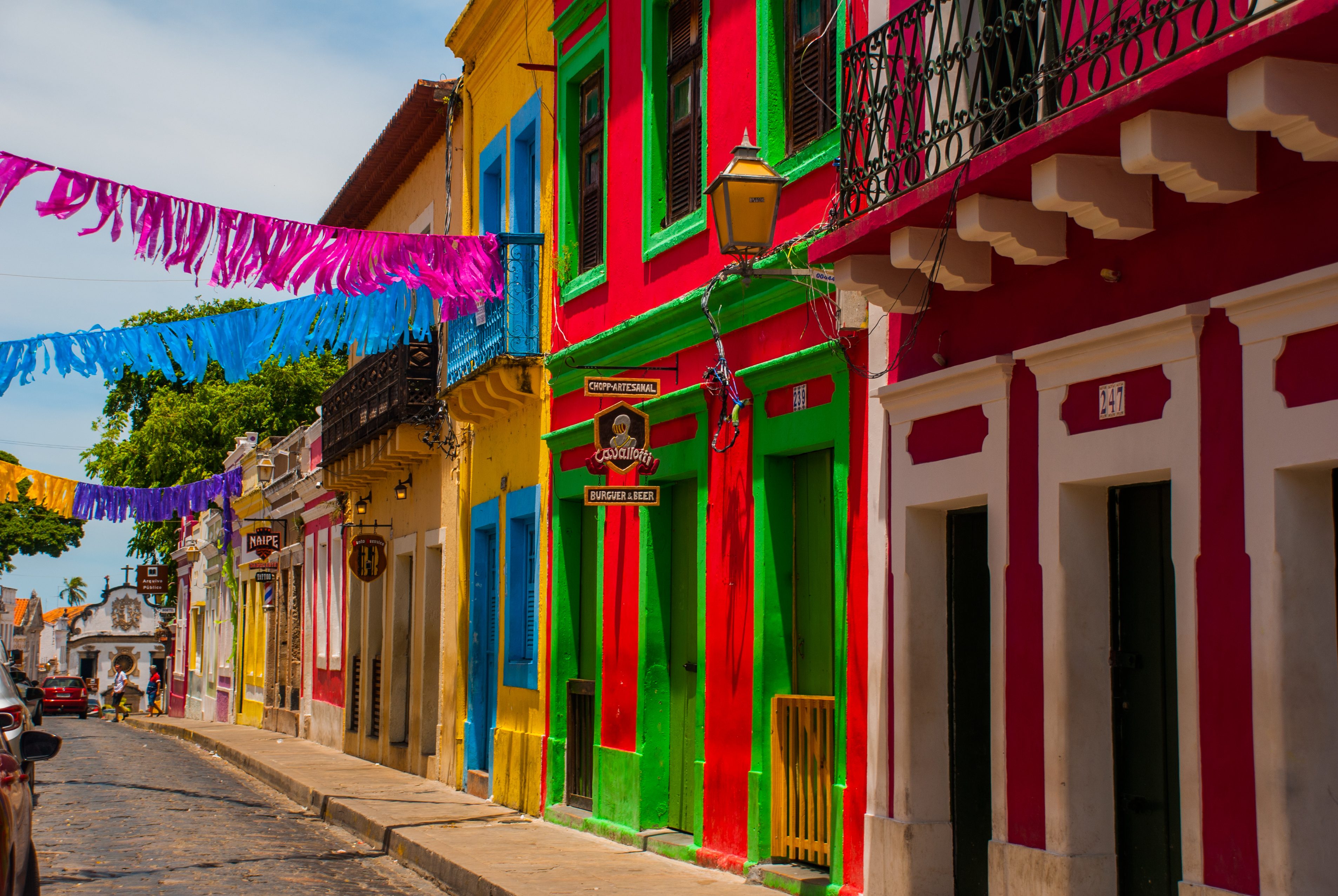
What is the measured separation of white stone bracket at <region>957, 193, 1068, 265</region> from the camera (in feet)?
23.0

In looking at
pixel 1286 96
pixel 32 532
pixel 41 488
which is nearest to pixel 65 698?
pixel 32 532

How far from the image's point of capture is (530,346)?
1423cm

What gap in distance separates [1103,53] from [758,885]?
18.0 ft

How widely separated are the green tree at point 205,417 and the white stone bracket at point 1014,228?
34.1m

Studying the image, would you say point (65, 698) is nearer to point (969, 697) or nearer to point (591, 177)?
point (591, 177)

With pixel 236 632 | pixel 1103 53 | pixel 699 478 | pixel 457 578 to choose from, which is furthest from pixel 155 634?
pixel 1103 53

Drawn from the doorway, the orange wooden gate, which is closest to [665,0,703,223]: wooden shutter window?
the doorway

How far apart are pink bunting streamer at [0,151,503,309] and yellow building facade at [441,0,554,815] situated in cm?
132

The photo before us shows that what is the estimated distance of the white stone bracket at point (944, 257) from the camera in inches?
299

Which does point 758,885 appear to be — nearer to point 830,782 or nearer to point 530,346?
point 830,782

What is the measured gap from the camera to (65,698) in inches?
1902

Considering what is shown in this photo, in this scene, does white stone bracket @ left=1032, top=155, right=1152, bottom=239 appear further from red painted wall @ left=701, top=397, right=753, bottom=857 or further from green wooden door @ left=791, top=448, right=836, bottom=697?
red painted wall @ left=701, top=397, right=753, bottom=857

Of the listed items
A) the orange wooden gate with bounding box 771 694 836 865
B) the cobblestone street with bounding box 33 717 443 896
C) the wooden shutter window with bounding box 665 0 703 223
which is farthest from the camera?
the wooden shutter window with bounding box 665 0 703 223

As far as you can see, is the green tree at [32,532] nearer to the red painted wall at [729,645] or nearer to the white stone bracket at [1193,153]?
the red painted wall at [729,645]
